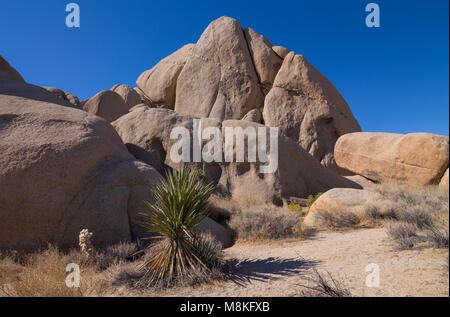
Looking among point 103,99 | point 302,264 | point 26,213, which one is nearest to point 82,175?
point 26,213

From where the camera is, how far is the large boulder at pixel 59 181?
5.09 m

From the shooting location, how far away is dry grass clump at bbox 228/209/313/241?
6.38m

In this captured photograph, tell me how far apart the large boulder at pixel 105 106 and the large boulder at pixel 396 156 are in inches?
583

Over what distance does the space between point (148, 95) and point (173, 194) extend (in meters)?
20.5

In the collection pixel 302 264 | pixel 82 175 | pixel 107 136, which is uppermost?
pixel 107 136

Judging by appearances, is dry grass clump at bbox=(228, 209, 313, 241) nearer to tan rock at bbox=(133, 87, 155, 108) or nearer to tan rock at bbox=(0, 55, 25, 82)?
tan rock at bbox=(0, 55, 25, 82)

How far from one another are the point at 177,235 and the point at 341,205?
510cm

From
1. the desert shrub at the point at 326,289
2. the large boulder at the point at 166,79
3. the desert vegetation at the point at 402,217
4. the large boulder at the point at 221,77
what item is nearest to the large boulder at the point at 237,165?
the desert vegetation at the point at 402,217

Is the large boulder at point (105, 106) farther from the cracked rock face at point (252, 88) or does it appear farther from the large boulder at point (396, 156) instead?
the large boulder at point (396, 156)

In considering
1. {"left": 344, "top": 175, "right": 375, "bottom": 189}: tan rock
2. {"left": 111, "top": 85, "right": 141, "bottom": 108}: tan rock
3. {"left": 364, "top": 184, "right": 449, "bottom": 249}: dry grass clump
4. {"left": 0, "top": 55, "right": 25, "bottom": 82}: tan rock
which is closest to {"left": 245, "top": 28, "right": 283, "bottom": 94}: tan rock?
{"left": 344, "top": 175, "right": 375, "bottom": 189}: tan rock

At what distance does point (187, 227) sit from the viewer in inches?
162

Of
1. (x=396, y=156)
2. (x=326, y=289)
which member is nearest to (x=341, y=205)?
(x=326, y=289)

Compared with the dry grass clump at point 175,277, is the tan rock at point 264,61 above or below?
above

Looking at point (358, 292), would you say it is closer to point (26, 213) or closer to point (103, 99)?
point (26, 213)
